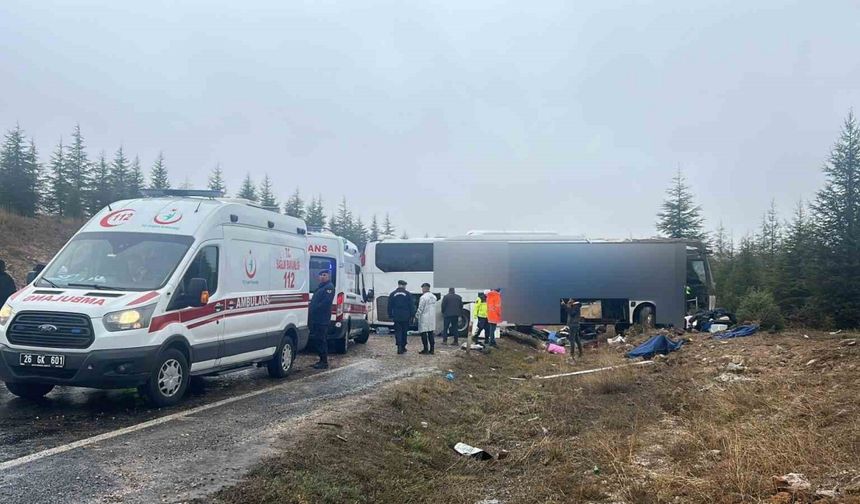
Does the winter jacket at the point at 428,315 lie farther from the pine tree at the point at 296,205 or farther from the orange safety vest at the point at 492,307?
the pine tree at the point at 296,205

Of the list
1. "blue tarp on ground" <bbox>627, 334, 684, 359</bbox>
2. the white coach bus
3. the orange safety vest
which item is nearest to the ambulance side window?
the orange safety vest

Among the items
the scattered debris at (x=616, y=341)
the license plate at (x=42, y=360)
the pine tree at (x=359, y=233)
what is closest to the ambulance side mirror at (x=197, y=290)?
the license plate at (x=42, y=360)

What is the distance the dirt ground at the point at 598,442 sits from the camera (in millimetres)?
5816

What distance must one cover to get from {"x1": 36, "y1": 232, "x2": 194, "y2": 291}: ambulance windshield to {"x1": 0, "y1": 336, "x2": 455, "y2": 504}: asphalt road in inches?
60.2

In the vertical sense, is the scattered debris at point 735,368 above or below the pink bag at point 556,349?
above

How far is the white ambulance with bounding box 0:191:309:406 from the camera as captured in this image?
747 cm

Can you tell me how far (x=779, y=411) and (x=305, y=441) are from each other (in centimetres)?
598

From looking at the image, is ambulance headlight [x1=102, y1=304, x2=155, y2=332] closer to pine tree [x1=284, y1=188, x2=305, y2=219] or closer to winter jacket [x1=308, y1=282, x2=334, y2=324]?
winter jacket [x1=308, y1=282, x2=334, y2=324]

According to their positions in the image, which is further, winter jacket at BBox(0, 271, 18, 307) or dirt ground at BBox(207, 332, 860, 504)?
winter jacket at BBox(0, 271, 18, 307)

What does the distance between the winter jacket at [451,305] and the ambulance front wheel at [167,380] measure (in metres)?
11.3

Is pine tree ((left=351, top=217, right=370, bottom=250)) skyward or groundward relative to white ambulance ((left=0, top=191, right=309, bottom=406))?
skyward

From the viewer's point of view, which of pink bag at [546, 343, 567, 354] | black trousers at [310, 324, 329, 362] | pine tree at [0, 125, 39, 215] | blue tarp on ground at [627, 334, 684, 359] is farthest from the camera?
pine tree at [0, 125, 39, 215]

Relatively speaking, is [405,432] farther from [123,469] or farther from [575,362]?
[575,362]

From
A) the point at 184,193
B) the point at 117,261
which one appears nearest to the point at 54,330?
the point at 117,261
